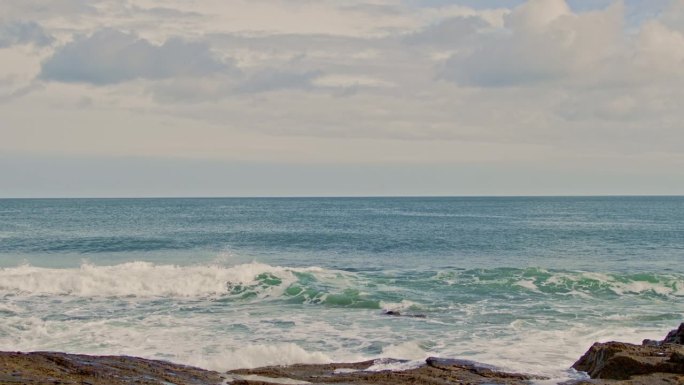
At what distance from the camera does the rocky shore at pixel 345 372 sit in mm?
12102

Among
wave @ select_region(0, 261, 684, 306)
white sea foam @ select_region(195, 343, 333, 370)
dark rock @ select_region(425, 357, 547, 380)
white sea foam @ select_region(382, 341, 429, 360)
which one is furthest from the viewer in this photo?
wave @ select_region(0, 261, 684, 306)

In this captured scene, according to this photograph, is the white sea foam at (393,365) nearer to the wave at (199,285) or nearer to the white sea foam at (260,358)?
the white sea foam at (260,358)

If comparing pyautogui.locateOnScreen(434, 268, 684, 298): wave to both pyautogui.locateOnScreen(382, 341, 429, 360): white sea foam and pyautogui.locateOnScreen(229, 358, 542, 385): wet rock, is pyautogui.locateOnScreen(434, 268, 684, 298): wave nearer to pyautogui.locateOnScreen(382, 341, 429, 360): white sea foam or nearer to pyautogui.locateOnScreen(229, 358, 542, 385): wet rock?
pyautogui.locateOnScreen(382, 341, 429, 360): white sea foam

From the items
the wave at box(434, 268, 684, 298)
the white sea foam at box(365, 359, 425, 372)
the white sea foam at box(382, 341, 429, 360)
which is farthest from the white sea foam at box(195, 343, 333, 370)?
the wave at box(434, 268, 684, 298)

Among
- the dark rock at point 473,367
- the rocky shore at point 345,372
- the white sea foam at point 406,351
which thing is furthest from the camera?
the white sea foam at point 406,351

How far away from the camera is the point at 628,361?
43.8 feet

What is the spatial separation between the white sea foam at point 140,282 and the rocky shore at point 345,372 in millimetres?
14686

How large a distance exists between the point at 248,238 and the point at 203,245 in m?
7.95

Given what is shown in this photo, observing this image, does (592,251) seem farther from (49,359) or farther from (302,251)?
(49,359)

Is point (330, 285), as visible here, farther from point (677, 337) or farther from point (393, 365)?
point (677, 337)

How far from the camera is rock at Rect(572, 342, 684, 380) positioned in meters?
13.1

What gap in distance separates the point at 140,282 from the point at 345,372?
17.9 metres

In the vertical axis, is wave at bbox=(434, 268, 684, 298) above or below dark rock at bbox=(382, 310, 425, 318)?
above

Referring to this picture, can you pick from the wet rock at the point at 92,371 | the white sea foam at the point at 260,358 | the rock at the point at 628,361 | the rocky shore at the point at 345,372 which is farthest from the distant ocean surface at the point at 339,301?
the wet rock at the point at 92,371
